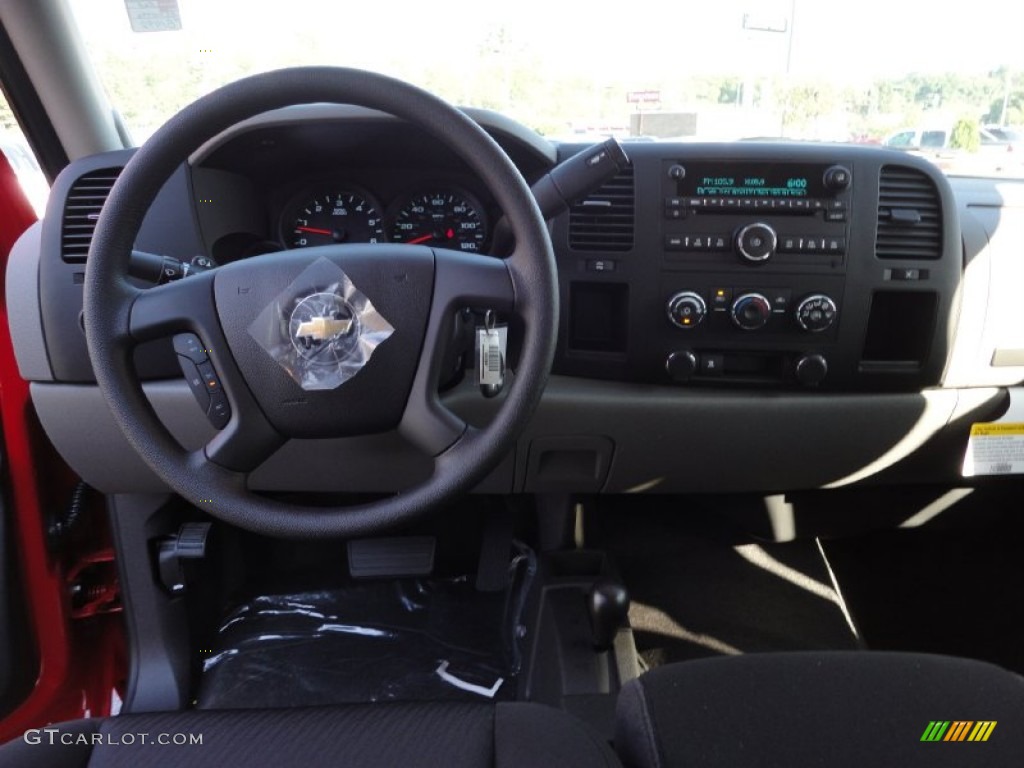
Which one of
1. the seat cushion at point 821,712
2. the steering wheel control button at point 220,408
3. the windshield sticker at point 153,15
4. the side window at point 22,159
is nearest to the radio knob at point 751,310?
the seat cushion at point 821,712

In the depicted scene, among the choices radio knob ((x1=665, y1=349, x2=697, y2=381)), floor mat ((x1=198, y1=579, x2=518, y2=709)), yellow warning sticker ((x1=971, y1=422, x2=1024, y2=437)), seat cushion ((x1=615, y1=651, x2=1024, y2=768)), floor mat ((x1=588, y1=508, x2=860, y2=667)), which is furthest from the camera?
floor mat ((x1=588, y1=508, x2=860, y2=667))

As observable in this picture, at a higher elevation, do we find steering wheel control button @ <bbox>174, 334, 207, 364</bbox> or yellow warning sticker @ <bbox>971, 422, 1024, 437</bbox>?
steering wheel control button @ <bbox>174, 334, 207, 364</bbox>

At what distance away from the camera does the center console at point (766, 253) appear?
4.82 ft

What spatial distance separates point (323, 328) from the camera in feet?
3.57

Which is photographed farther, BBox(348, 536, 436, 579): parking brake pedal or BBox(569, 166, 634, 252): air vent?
BBox(348, 536, 436, 579): parking brake pedal

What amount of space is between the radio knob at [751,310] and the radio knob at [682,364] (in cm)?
11

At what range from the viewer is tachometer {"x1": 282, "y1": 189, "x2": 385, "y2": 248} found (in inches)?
63.6

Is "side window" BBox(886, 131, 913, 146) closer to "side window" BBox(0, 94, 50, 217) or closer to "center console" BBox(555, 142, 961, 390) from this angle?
"center console" BBox(555, 142, 961, 390)

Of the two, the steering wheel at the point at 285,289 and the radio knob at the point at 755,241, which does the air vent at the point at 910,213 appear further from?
the steering wheel at the point at 285,289

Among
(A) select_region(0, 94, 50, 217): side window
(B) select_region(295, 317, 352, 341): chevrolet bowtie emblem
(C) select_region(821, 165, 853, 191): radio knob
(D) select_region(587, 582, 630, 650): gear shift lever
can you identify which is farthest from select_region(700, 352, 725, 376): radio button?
(A) select_region(0, 94, 50, 217): side window

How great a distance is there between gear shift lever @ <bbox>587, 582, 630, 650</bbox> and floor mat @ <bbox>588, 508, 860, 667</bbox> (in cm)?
34

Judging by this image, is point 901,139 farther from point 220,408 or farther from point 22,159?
point 22,159

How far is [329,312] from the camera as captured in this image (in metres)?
1.09

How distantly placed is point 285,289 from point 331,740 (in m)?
0.62
